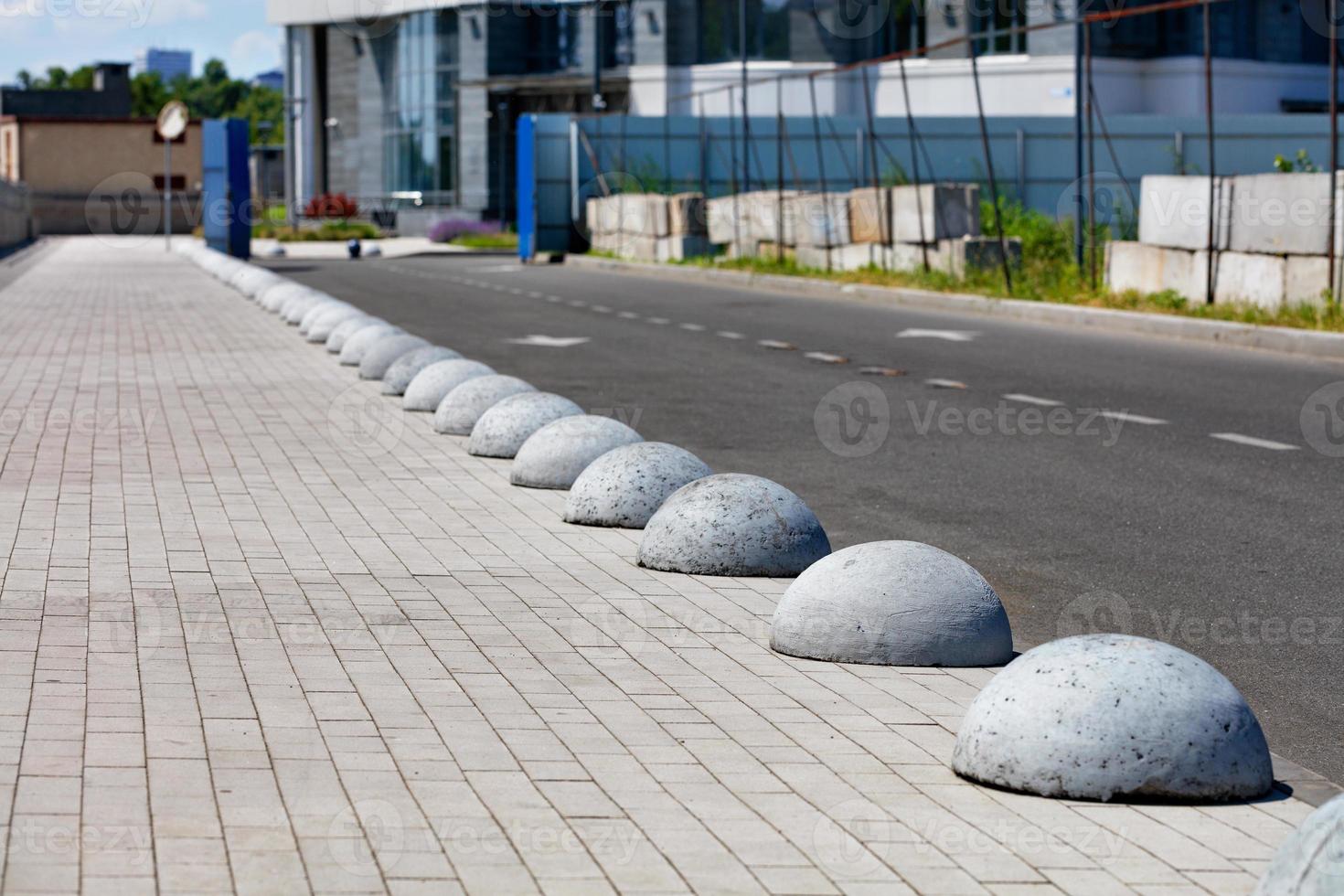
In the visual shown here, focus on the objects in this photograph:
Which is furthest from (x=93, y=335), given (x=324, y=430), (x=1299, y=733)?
(x=1299, y=733)

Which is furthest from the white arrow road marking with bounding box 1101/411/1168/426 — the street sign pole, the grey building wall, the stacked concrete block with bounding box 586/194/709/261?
the grey building wall

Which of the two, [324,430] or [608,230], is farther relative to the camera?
[608,230]

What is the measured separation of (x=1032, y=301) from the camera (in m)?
23.2

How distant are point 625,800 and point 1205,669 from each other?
1.49 metres

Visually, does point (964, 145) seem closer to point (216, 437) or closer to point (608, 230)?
point (608, 230)

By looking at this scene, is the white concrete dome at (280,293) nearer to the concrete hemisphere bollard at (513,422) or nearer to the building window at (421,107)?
the concrete hemisphere bollard at (513,422)

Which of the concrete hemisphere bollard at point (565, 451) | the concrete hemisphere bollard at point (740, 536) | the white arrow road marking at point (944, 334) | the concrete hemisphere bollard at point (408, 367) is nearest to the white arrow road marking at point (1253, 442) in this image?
the concrete hemisphere bollard at point (565, 451)

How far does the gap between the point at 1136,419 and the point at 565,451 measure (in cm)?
480

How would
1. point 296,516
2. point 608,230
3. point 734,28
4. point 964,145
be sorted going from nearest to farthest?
point 296,516, point 608,230, point 964,145, point 734,28

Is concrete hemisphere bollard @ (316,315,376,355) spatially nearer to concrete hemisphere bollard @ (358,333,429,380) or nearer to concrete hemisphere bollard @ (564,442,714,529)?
concrete hemisphere bollard @ (358,333,429,380)

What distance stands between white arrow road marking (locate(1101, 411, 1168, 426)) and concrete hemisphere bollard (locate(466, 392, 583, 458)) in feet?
13.2

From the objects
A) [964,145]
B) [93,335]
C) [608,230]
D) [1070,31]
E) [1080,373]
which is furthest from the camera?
[1070,31]

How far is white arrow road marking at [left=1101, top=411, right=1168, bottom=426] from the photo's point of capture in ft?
41.4

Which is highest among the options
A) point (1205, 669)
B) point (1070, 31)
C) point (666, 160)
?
point (1070, 31)
